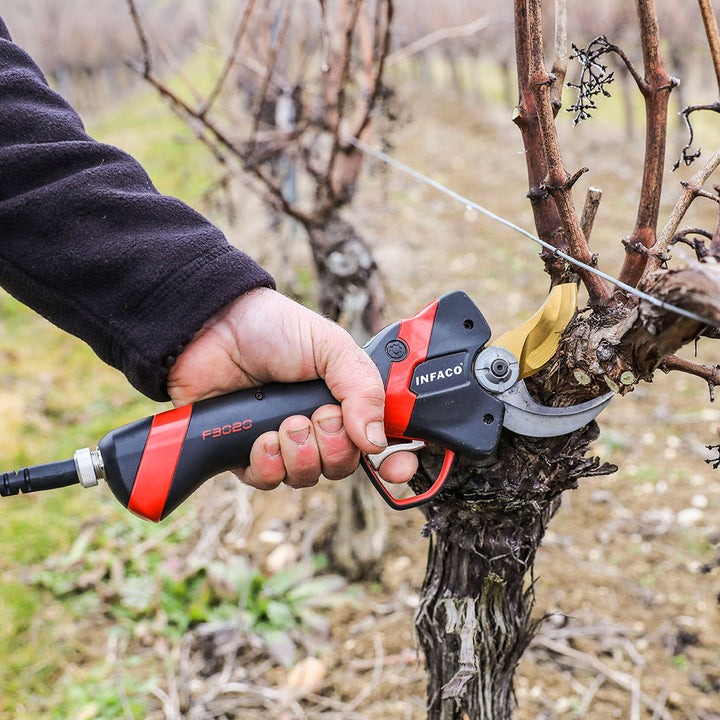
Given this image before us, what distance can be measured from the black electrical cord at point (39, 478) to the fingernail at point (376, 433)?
58 centimetres

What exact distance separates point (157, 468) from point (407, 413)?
506mm

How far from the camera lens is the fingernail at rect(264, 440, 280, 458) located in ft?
4.47

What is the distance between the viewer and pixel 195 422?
4.34 feet

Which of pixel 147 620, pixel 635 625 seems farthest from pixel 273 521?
pixel 635 625

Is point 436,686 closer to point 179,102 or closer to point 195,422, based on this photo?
point 195,422

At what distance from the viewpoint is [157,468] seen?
4.26 feet

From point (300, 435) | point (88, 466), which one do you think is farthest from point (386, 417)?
point (88, 466)

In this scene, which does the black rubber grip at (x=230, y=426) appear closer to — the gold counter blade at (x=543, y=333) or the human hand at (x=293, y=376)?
the human hand at (x=293, y=376)

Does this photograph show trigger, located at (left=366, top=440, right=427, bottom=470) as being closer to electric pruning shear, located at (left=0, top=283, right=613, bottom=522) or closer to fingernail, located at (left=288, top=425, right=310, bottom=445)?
electric pruning shear, located at (left=0, top=283, right=613, bottom=522)

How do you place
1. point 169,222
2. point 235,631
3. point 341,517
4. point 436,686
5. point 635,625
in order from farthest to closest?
point 341,517 < point 235,631 < point 635,625 < point 436,686 < point 169,222

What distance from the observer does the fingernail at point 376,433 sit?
52.7 inches

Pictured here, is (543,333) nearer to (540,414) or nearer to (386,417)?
(540,414)

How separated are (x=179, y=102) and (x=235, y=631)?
6.83 ft

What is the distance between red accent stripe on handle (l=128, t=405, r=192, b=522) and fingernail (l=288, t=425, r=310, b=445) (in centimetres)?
21
